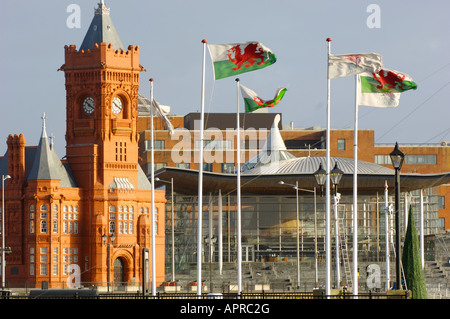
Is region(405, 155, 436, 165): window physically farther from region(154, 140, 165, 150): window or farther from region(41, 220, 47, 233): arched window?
region(41, 220, 47, 233): arched window

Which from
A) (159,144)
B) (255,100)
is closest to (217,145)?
(159,144)

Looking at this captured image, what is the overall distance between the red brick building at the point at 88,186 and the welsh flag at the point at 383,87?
155ft

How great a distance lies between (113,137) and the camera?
338 feet

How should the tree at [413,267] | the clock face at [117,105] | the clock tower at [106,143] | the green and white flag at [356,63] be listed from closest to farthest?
the green and white flag at [356,63] < the tree at [413,267] < the clock tower at [106,143] < the clock face at [117,105]

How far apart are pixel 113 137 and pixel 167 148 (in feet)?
156

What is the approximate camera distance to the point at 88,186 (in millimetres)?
102438

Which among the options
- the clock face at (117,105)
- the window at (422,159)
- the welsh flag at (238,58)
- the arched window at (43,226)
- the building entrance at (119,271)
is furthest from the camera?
the window at (422,159)

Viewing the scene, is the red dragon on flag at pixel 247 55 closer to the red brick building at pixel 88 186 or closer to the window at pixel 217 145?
the red brick building at pixel 88 186

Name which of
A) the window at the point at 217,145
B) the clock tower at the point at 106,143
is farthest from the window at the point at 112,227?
the window at the point at 217,145

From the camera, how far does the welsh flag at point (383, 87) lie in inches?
2151

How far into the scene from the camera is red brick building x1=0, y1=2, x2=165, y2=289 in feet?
327

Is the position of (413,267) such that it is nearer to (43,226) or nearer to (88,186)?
(43,226)
